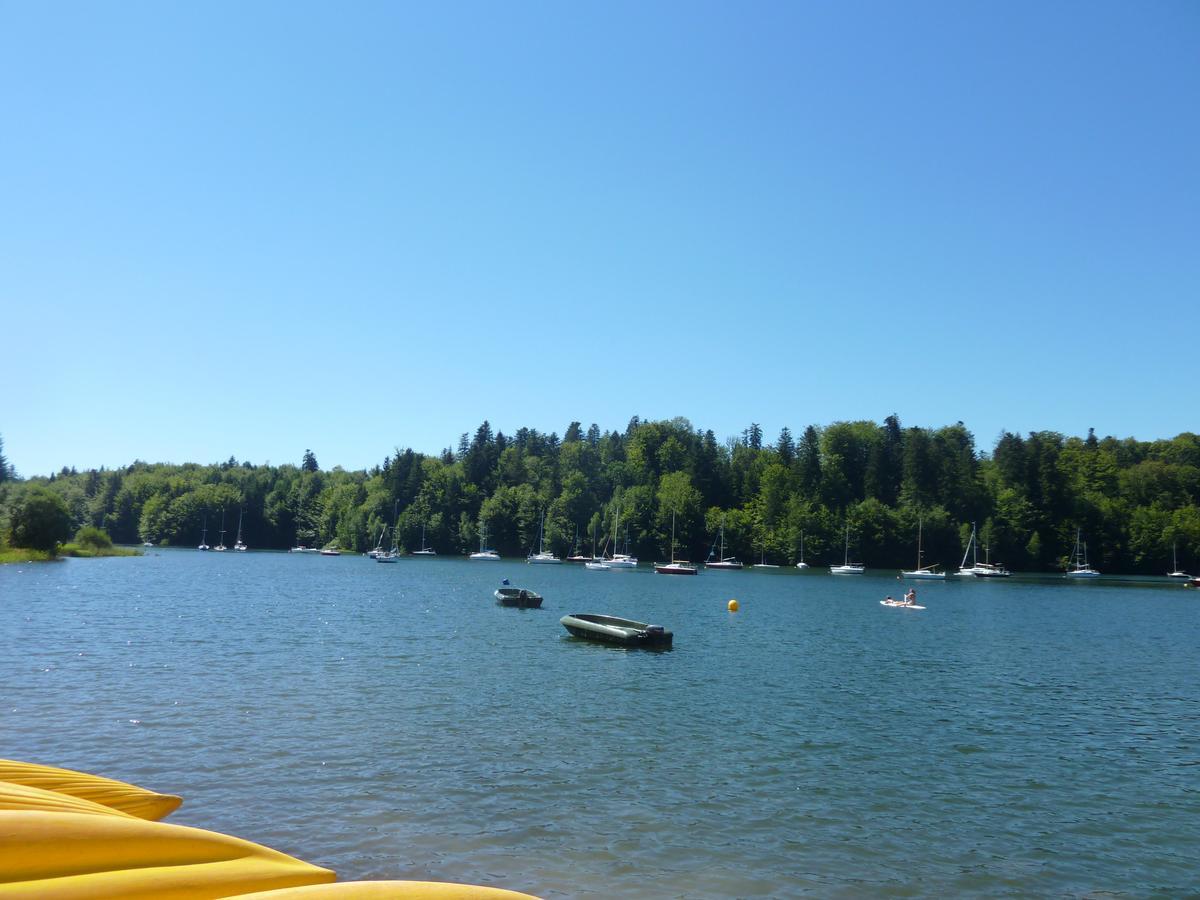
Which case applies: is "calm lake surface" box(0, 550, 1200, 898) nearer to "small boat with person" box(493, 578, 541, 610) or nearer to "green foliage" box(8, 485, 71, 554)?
"small boat with person" box(493, 578, 541, 610)

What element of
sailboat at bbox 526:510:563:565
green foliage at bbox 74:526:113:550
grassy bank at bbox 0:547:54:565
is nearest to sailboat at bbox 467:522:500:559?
sailboat at bbox 526:510:563:565

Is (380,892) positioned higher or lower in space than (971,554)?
higher

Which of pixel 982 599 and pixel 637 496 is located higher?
pixel 637 496

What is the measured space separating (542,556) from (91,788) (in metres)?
157

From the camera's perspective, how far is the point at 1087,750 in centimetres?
2330

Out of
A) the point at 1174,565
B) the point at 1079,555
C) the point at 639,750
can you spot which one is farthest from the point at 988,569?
the point at 639,750

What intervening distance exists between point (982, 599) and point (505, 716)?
81.7 meters

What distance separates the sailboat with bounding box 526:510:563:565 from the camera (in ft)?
555

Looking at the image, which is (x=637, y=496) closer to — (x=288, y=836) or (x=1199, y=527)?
(x=1199, y=527)

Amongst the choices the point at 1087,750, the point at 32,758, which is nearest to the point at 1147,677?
the point at 1087,750

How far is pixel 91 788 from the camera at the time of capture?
12.0 metres

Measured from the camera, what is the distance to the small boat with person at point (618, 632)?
139 ft

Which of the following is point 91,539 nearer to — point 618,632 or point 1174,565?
point 618,632

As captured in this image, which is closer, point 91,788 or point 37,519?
point 91,788
